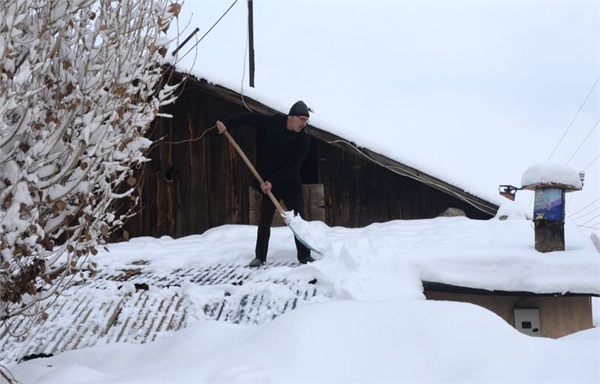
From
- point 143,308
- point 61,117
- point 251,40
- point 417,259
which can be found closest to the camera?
point 61,117

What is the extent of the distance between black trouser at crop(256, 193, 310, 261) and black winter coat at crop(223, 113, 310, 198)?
10 cm

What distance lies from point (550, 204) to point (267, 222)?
287 cm

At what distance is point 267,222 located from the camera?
287 inches

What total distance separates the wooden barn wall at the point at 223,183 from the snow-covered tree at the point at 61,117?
5808mm

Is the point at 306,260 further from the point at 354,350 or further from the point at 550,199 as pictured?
the point at 354,350

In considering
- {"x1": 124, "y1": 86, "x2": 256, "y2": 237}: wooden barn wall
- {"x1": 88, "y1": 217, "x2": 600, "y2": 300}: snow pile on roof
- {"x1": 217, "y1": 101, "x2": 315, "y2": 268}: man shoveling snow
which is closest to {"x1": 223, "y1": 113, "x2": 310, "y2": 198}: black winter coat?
{"x1": 217, "y1": 101, "x2": 315, "y2": 268}: man shoveling snow

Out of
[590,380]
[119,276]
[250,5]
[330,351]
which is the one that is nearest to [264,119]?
[119,276]

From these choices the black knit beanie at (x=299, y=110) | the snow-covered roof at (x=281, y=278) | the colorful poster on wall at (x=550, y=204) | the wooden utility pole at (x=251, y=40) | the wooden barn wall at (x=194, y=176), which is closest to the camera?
the snow-covered roof at (x=281, y=278)

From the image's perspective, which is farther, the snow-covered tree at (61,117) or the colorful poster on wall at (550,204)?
the colorful poster on wall at (550,204)

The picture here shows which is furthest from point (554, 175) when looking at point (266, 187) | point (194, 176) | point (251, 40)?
point (251, 40)

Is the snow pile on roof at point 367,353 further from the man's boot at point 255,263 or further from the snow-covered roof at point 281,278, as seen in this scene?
the man's boot at point 255,263

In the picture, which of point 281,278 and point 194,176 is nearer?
point 281,278

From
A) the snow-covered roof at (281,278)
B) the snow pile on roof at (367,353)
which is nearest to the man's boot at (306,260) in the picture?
the snow-covered roof at (281,278)

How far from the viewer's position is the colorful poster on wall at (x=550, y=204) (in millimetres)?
7242
